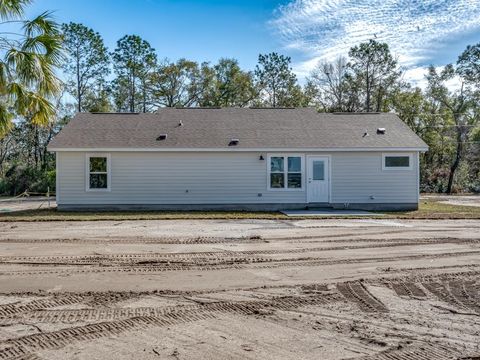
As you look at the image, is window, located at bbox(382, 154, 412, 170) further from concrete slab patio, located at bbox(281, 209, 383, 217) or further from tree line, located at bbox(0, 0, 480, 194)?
tree line, located at bbox(0, 0, 480, 194)

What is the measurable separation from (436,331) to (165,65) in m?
32.0

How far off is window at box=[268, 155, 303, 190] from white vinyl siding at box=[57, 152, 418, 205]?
0.19m

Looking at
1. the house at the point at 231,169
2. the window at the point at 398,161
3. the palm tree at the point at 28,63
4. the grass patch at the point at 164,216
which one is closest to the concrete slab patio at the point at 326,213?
the grass patch at the point at 164,216

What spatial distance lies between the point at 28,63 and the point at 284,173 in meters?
9.61

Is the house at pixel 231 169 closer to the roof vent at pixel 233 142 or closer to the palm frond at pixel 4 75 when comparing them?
the roof vent at pixel 233 142

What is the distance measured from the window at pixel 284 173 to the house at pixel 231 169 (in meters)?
0.04

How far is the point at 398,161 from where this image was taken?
17.4 meters

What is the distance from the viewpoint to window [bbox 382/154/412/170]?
56.9 ft

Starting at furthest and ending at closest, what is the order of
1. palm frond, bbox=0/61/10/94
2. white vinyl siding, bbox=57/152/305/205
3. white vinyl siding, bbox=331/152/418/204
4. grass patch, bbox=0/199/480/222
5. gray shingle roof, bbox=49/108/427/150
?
1. white vinyl siding, bbox=331/152/418/204
2. gray shingle roof, bbox=49/108/427/150
3. white vinyl siding, bbox=57/152/305/205
4. grass patch, bbox=0/199/480/222
5. palm frond, bbox=0/61/10/94

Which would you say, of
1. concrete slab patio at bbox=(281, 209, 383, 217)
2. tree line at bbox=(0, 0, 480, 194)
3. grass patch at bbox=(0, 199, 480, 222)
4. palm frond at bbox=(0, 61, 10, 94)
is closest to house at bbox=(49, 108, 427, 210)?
concrete slab patio at bbox=(281, 209, 383, 217)

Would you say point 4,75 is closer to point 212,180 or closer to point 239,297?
point 212,180

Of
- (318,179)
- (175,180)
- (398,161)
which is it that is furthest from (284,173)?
(398,161)

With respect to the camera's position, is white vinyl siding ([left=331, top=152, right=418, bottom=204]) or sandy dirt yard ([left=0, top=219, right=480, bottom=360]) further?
white vinyl siding ([left=331, top=152, right=418, bottom=204])

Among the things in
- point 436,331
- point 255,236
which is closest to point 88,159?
point 255,236
